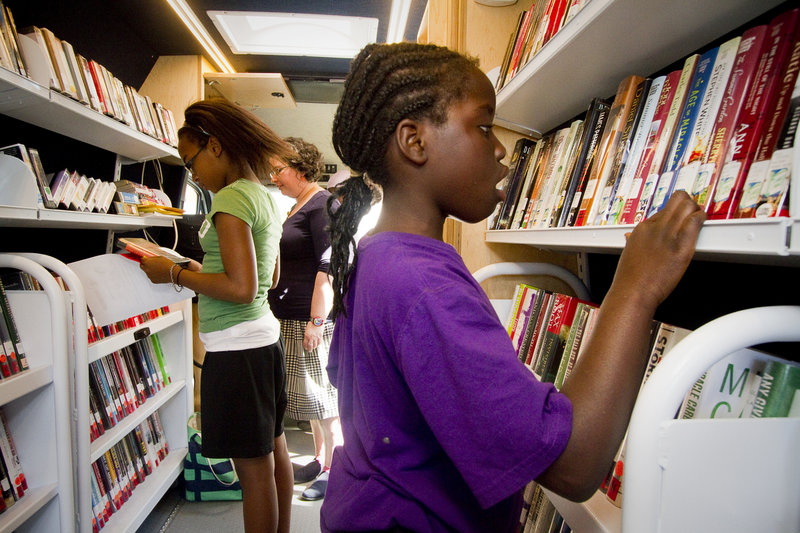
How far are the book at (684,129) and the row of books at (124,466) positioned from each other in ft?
6.22

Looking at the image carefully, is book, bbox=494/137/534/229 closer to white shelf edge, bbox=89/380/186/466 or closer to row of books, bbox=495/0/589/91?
row of books, bbox=495/0/589/91

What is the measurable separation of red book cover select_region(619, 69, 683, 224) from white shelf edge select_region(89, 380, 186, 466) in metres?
1.68

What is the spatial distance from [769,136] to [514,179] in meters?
0.76

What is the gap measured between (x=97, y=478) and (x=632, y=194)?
2.04 m

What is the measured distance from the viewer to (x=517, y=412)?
0.42 metres

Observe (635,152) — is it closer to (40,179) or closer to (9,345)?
(9,345)

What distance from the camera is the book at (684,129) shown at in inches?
24.2

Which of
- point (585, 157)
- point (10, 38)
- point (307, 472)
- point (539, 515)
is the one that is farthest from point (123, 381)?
point (585, 157)

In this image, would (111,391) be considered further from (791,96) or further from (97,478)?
(791,96)

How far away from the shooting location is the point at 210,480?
2053 millimetres

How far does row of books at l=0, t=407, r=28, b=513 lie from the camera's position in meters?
1.11

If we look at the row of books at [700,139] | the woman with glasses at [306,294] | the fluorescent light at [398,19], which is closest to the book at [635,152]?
the row of books at [700,139]

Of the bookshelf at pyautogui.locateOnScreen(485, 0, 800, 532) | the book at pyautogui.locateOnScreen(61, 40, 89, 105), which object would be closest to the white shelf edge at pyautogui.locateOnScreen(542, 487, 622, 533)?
the bookshelf at pyautogui.locateOnScreen(485, 0, 800, 532)

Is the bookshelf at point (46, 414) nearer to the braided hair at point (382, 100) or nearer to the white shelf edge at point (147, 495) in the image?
the white shelf edge at point (147, 495)
